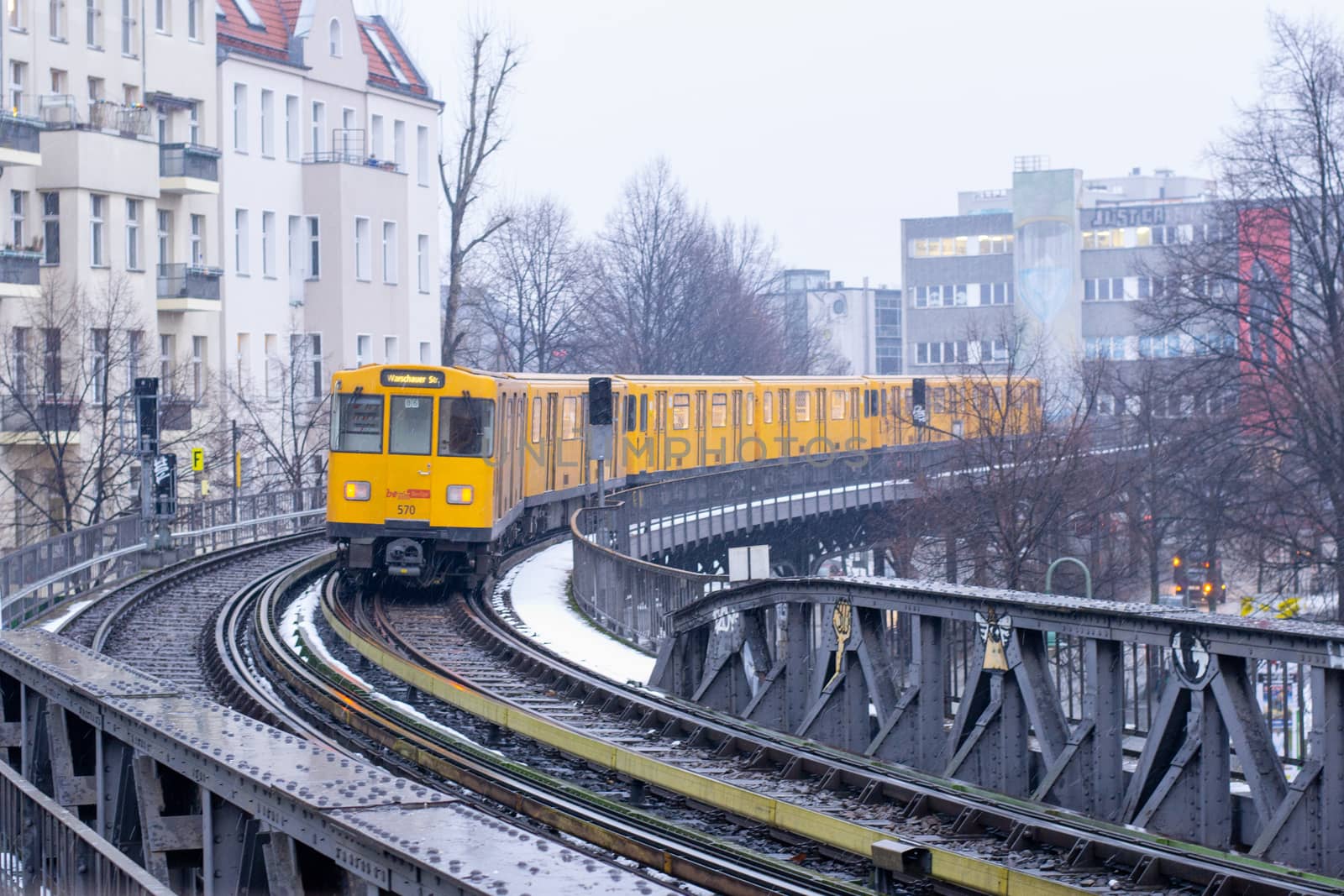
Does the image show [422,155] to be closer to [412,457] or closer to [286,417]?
[286,417]

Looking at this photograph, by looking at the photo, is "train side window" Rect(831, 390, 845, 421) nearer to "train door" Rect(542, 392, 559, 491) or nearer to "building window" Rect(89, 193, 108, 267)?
"building window" Rect(89, 193, 108, 267)

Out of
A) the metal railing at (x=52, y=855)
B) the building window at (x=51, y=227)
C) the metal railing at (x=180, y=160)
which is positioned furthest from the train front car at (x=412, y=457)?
the metal railing at (x=180, y=160)

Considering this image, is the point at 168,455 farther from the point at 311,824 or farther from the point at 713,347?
the point at 713,347

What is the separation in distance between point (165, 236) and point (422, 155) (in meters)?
13.4

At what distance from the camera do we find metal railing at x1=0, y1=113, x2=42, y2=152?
38500 millimetres

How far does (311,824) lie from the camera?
5.69 metres

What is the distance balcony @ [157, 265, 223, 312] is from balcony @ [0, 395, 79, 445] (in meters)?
7.05

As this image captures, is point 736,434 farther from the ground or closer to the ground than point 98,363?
closer to the ground

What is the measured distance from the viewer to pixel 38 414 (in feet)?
122

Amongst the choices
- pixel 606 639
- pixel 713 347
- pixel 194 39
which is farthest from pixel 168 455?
pixel 713 347

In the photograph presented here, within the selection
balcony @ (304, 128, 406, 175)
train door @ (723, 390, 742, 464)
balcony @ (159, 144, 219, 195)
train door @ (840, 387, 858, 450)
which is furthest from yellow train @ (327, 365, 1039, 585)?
balcony @ (304, 128, 406, 175)

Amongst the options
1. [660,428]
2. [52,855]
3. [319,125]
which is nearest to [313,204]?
[319,125]

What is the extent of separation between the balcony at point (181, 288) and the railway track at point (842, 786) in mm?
25821

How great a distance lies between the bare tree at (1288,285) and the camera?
35.5 metres
